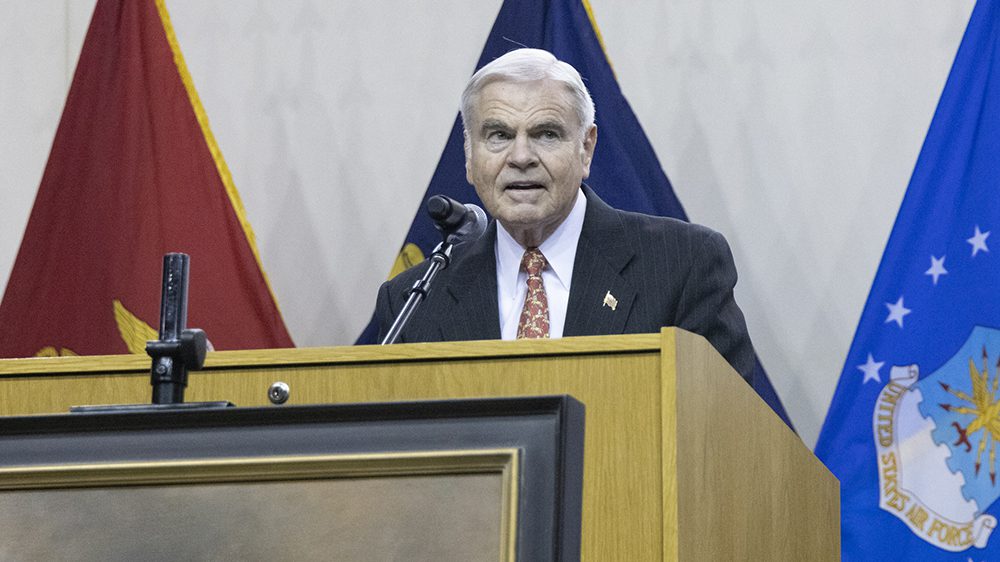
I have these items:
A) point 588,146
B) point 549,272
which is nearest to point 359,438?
point 549,272

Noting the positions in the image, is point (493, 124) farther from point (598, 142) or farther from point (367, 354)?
point (367, 354)

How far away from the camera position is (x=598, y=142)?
3.98 meters

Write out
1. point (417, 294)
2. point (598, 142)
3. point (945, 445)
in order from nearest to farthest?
point (417, 294) < point (945, 445) < point (598, 142)

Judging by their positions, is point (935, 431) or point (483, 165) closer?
point (483, 165)

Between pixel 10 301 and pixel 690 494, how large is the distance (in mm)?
2996

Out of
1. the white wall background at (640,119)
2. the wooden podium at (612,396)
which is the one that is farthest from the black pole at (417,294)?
the white wall background at (640,119)

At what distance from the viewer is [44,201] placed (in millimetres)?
4266

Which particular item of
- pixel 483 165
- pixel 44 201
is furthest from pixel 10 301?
pixel 483 165

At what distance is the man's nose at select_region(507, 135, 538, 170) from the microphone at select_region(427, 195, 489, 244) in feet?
1.83

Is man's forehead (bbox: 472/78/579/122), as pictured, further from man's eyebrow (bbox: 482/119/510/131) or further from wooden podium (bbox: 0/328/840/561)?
wooden podium (bbox: 0/328/840/561)

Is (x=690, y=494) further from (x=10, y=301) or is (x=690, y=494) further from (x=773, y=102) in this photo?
(x=10, y=301)

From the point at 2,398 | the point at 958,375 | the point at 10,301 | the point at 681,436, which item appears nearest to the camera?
the point at 681,436

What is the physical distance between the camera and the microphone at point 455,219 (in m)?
2.32

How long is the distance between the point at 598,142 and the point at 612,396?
7.51 feet
